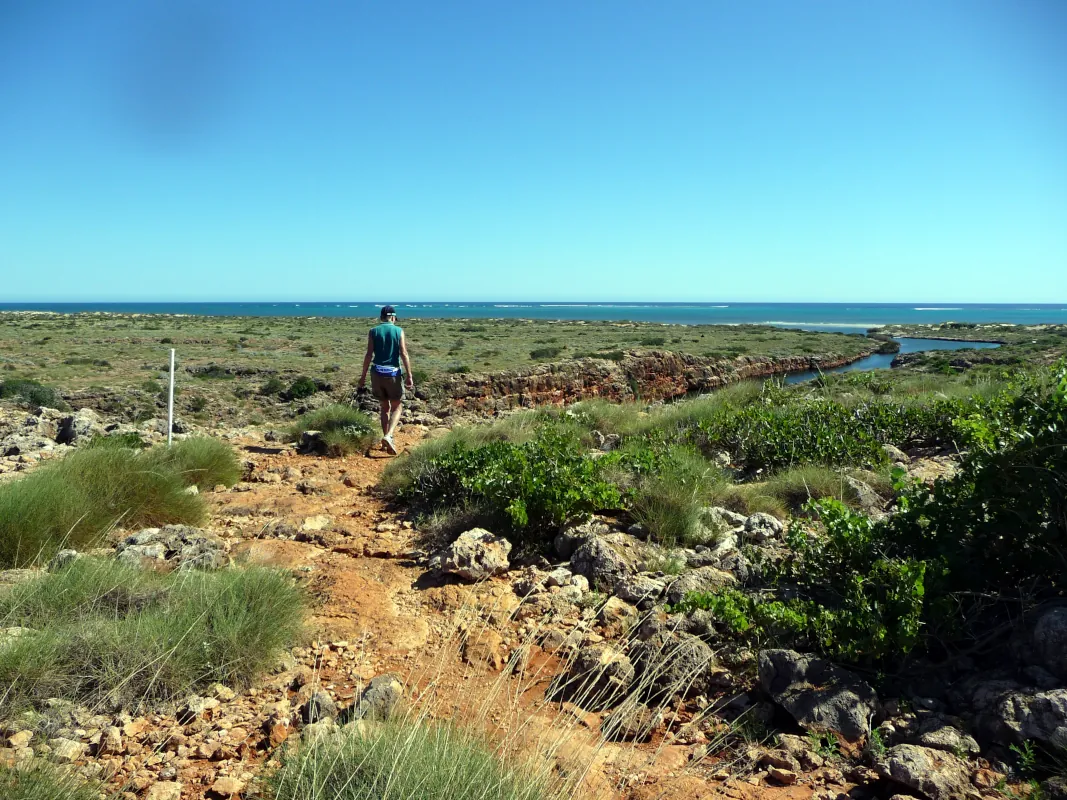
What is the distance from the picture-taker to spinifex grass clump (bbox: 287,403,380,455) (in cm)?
855

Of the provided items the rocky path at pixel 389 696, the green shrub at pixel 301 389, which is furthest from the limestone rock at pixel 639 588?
the green shrub at pixel 301 389

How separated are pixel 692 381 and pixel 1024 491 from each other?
76.9ft

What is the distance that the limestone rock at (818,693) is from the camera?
9.00 feet

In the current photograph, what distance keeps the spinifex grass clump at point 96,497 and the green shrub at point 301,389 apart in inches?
352

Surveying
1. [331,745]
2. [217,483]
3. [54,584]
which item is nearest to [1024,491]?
[331,745]

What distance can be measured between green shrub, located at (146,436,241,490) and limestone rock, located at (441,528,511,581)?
3.26 meters

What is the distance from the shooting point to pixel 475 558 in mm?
4539

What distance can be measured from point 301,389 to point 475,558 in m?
12.5

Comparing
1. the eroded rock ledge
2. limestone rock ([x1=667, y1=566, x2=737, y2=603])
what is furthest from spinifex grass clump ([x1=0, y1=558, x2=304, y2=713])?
the eroded rock ledge

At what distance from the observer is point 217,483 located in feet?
22.5

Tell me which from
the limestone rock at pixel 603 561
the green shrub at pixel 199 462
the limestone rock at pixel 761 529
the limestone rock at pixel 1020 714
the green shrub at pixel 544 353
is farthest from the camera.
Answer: the green shrub at pixel 544 353

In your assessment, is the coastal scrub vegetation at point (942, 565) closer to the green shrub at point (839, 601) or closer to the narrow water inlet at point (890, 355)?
the green shrub at point (839, 601)

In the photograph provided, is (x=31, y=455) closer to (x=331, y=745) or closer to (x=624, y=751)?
(x=331, y=745)

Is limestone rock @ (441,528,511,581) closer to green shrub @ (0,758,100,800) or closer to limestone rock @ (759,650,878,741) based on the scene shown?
limestone rock @ (759,650,878,741)
